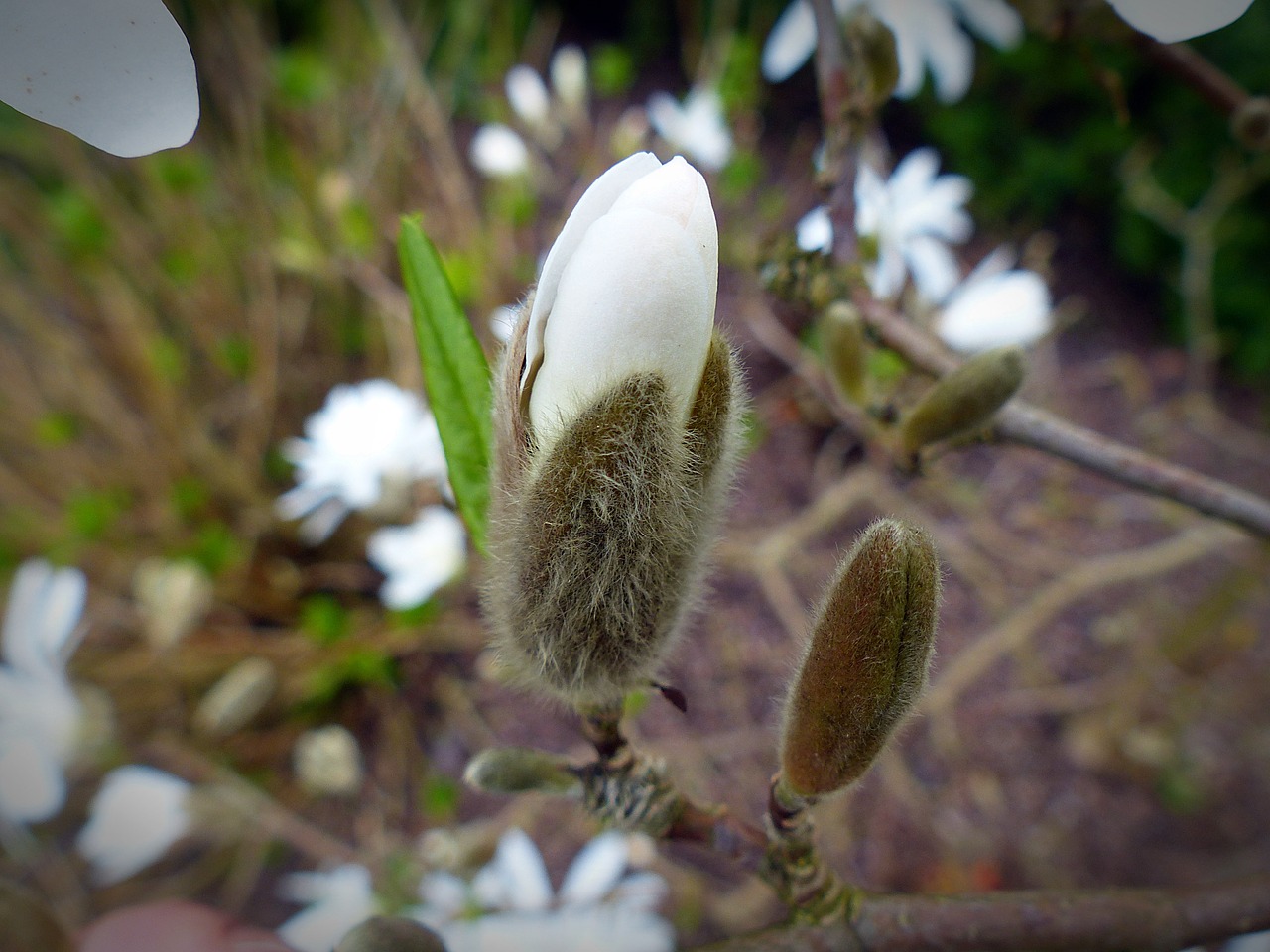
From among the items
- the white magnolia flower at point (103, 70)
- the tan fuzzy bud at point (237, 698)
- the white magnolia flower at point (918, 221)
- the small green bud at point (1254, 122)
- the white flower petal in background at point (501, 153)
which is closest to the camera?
the white magnolia flower at point (103, 70)

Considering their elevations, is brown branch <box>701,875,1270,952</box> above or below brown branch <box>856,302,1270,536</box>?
below

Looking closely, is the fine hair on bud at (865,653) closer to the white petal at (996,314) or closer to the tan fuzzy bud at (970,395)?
the tan fuzzy bud at (970,395)

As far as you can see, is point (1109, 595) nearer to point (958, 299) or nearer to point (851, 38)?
point (958, 299)

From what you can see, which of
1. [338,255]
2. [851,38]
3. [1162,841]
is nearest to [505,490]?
[851,38]

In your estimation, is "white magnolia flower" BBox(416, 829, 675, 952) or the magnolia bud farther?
"white magnolia flower" BBox(416, 829, 675, 952)

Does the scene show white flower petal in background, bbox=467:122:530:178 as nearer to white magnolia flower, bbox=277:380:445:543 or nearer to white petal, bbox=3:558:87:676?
white magnolia flower, bbox=277:380:445:543

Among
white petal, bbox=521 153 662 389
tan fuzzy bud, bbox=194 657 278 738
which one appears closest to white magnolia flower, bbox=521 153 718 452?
white petal, bbox=521 153 662 389

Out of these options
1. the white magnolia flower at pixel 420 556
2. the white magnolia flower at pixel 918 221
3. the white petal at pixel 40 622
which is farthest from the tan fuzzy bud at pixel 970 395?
the white petal at pixel 40 622
